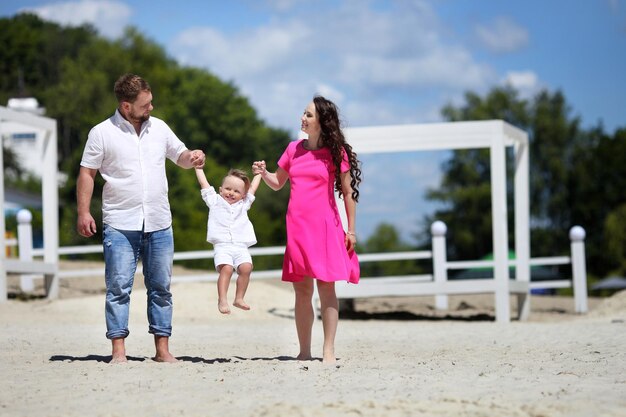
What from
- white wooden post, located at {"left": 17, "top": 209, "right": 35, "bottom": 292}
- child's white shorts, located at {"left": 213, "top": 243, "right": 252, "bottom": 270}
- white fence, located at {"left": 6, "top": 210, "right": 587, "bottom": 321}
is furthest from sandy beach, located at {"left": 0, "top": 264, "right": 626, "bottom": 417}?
white wooden post, located at {"left": 17, "top": 209, "right": 35, "bottom": 292}

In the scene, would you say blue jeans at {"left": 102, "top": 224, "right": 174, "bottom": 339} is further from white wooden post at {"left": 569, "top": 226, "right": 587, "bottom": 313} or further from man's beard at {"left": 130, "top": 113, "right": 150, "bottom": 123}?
white wooden post at {"left": 569, "top": 226, "right": 587, "bottom": 313}

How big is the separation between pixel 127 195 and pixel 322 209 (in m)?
1.31

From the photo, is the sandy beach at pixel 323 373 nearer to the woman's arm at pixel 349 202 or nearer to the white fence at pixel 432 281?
the woman's arm at pixel 349 202

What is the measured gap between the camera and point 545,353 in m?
8.69

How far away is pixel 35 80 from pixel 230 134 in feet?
56.7

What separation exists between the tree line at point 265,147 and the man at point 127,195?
99.4ft

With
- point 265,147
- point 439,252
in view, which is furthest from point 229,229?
point 265,147

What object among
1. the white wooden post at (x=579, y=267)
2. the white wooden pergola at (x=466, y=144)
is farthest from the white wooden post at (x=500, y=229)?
the white wooden post at (x=579, y=267)

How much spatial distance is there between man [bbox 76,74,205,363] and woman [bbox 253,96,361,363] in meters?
0.73

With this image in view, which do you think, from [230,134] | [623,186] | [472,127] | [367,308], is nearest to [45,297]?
[367,308]

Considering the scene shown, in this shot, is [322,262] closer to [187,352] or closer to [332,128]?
[332,128]

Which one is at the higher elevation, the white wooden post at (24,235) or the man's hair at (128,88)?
the man's hair at (128,88)

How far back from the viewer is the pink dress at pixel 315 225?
7.52 m

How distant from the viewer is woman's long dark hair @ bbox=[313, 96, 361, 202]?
7.59 m
